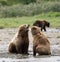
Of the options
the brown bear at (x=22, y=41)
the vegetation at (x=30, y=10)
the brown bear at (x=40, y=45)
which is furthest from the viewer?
the vegetation at (x=30, y=10)

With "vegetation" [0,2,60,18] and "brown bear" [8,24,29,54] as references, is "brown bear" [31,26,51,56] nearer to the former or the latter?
"brown bear" [8,24,29,54]

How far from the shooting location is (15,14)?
4353 cm

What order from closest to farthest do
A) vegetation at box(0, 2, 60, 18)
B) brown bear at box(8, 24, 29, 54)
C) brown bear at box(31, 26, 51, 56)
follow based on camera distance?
1. brown bear at box(31, 26, 51, 56)
2. brown bear at box(8, 24, 29, 54)
3. vegetation at box(0, 2, 60, 18)

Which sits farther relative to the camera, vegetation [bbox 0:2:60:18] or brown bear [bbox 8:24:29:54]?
vegetation [bbox 0:2:60:18]

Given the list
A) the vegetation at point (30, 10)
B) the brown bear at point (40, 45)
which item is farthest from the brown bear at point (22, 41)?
the vegetation at point (30, 10)

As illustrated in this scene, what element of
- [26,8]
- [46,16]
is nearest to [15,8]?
[26,8]

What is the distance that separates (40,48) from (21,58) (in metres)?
0.77

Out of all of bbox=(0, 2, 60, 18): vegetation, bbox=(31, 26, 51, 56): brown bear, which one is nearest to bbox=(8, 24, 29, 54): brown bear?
bbox=(31, 26, 51, 56): brown bear

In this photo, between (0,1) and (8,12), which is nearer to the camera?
(8,12)

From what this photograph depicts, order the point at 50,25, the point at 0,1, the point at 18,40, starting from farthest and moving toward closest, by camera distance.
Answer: the point at 0,1
the point at 50,25
the point at 18,40

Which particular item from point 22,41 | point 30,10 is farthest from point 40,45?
point 30,10

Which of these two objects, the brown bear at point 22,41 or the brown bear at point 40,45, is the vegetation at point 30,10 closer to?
the brown bear at point 22,41

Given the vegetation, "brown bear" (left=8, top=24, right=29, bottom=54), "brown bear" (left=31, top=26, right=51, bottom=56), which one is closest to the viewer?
"brown bear" (left=31, top=26, right=51, bottom=56)

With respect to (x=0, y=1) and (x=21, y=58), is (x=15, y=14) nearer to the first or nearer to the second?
(x=0, y=1)
